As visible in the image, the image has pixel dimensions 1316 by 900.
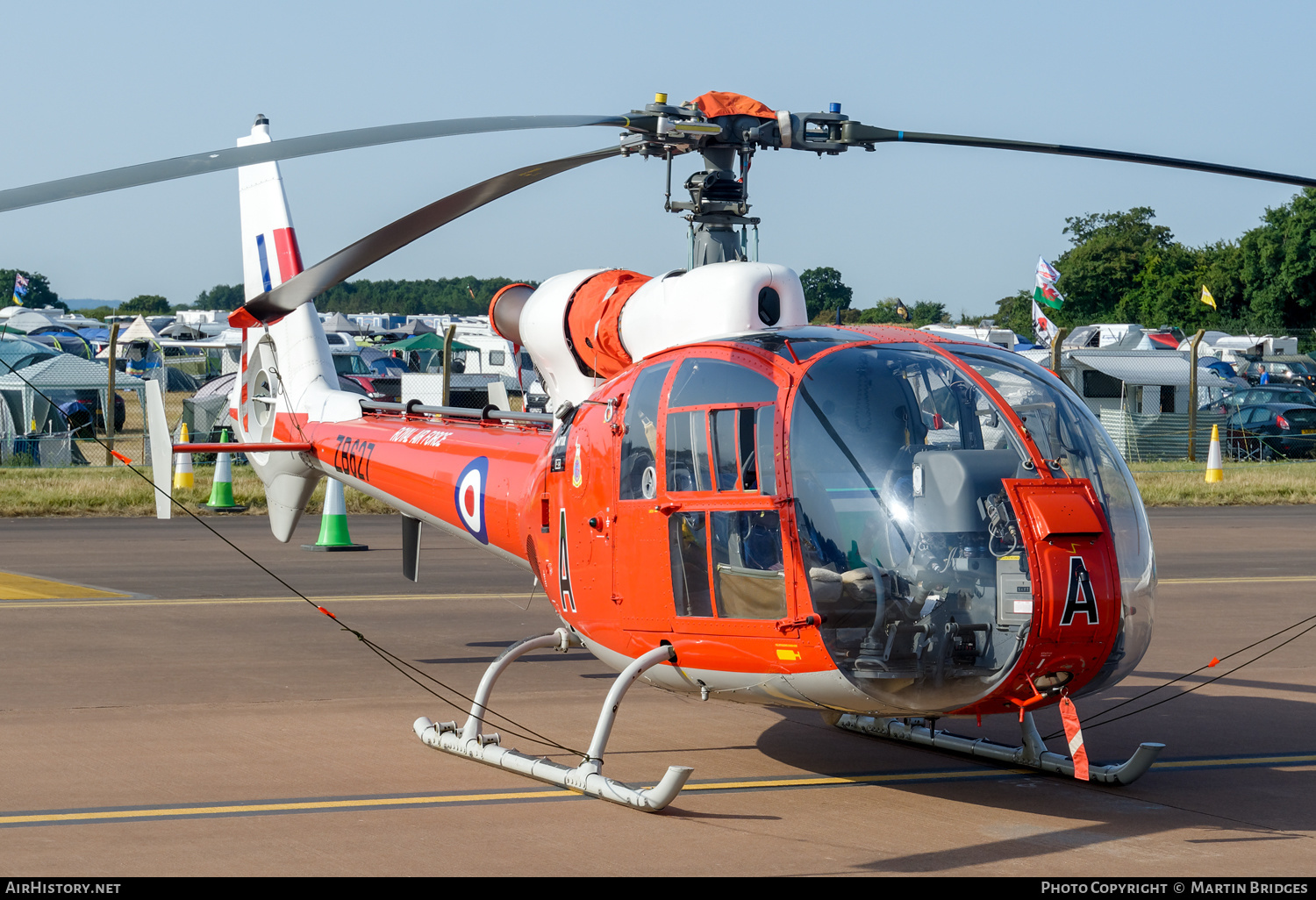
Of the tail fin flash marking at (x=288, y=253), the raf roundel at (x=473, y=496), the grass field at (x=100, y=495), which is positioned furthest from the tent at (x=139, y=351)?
the raf roundel at (x=473, y=496)

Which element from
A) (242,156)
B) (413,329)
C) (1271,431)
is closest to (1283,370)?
(1271,431)

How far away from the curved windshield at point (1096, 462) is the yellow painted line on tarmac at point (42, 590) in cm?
1008

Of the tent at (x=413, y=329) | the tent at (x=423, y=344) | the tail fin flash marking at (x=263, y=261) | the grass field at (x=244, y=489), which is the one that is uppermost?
the tail fin flash marking at (x=263, y=261)

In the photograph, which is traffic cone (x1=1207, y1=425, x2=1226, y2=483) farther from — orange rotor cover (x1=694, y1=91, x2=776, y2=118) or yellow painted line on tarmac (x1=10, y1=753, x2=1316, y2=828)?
orange rotor cover (x1=694, y1=91, x2=776, y2=118)

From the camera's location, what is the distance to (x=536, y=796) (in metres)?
7.08

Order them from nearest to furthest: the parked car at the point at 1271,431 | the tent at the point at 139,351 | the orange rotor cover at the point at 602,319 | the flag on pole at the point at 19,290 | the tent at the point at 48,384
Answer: the orange rotor cover at the point at 602,319
the tent at the point at 48,384
the parked car at the point at 1271,431
the tent at the point at 139,351
the flag on pole at the point at 19,290

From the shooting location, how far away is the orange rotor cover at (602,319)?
7992mm

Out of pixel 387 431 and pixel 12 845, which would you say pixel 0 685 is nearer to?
pixel 387 431

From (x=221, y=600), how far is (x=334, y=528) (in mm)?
3986

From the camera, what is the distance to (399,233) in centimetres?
704

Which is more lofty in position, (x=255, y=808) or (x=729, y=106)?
(x=729, y=106)

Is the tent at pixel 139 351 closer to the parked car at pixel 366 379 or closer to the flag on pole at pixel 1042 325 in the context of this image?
the parked car at pixel 366 379

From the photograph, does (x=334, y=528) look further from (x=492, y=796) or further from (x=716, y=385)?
(x=716, y=385)

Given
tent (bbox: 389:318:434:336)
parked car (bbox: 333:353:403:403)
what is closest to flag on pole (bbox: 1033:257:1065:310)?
parked car (bbox: 333:353:403:403)
